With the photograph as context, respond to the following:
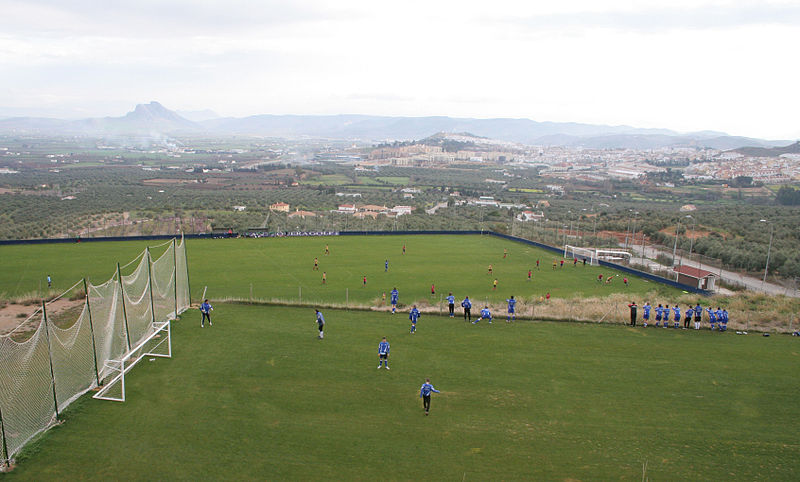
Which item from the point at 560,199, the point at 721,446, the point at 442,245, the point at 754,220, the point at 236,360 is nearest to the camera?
the point at 721,446

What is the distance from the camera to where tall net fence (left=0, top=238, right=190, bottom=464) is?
10148 mm

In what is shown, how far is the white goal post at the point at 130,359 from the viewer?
1226 centimetres

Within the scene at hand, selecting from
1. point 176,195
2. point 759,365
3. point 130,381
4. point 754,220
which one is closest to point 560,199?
point 754,220

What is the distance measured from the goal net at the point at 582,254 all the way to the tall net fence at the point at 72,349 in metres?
31.6

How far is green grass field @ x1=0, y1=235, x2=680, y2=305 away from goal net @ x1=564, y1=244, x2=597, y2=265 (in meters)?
1.46

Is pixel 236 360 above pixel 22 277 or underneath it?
above

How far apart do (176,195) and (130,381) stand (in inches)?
3307

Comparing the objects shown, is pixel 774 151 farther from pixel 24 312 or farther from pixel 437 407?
pixel 24 312

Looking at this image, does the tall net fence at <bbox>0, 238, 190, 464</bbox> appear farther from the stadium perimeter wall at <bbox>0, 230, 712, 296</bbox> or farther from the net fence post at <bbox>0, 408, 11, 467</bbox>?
the stadium perimeter wall at <bbox>0, 230, 712, 296</bbox>

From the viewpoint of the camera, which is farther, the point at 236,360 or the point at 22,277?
the point at 22,277

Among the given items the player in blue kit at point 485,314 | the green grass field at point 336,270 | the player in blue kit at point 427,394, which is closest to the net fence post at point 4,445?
the player in blue kit at point 427,394

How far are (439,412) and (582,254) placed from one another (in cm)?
3270

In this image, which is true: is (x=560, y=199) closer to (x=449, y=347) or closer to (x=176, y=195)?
(x=176, y=195)

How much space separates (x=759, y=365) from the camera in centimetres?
1530
